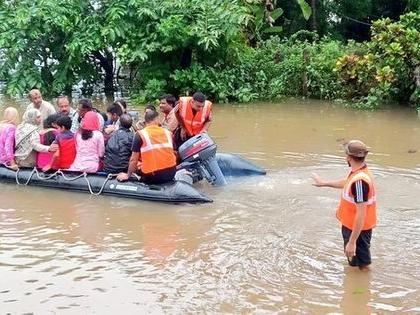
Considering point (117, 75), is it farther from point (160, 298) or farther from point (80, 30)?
point (160, 298)

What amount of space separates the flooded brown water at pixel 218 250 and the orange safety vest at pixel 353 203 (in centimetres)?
52

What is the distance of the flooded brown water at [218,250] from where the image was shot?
212 inches

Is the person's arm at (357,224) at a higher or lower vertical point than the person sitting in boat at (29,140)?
lower

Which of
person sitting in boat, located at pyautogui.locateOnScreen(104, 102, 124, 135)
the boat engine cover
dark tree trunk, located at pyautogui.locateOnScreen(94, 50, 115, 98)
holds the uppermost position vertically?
dark tree trunk, located at pyautogui.locateOnScreen(94, 50, 115, 98)

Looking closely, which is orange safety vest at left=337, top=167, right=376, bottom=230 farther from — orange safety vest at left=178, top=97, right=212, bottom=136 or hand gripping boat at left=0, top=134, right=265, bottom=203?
orange safety vest at left=178, top=97, right=212, bottom=136

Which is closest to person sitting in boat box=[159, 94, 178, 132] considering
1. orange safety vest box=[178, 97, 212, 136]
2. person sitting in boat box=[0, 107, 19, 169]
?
orange safety vest box=[178, 97, 212, 136]

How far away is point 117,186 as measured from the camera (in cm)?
834

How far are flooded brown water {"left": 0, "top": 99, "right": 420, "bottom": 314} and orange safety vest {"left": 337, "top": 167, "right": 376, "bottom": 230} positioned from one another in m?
0.52

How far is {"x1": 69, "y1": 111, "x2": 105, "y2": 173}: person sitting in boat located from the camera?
8.60m

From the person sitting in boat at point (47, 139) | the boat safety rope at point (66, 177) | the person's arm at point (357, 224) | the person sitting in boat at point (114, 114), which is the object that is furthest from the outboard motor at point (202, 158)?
the person's arm at point (357, 224)

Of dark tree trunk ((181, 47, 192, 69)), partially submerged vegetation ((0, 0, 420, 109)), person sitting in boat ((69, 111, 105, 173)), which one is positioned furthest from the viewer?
dark tree trunk ((181, 47, 192, 69))

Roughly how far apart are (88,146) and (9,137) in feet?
3.68

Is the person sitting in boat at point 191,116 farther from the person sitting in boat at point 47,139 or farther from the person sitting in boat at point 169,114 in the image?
the person sitting in boat at point 47,139

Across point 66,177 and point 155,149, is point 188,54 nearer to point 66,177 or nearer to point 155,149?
point 66,177
